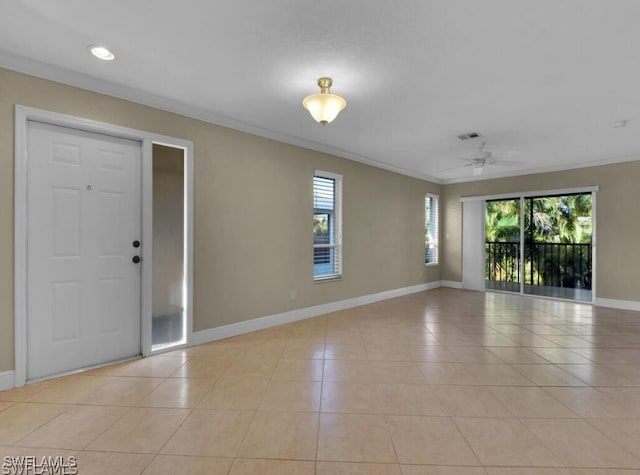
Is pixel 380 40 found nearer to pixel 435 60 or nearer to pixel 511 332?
pixel 435 60

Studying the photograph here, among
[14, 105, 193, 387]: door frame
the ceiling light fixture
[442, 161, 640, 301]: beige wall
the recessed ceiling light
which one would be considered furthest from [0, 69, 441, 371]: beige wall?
[442, 161, 640, 301]: beige wall

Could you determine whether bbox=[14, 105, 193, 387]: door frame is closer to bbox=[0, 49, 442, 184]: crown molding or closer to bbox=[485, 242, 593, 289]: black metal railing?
bbox=[0, 49, 442, 184]: crown molding

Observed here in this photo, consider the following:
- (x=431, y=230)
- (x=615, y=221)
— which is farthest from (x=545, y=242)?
(x=431, y=230)

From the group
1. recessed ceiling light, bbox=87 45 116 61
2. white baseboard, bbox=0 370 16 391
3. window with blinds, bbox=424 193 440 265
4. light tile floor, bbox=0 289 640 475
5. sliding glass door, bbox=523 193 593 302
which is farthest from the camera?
window with blinds, bbox=424 193 440 265

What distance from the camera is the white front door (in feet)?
8.41

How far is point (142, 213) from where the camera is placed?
10.1ft

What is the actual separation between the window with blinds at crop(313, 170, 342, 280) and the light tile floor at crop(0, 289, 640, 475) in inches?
55.7

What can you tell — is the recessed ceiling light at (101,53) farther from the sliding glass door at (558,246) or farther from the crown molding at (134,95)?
the sliding glass door at (558,246)

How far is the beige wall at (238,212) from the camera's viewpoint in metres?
2.43

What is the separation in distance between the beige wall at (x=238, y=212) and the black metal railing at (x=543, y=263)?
3.56 metres

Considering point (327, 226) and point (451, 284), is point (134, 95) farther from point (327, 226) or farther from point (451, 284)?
point (451, 284)

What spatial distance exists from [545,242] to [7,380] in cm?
815

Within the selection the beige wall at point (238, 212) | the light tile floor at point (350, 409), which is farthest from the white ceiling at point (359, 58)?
the light tile floor at point (350, 409)

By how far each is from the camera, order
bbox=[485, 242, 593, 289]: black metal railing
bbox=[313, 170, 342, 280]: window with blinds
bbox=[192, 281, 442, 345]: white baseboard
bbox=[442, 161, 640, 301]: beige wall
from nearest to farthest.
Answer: bbox=[192, 281, 442, 345]: white baseboard → bbox=[313, 170, 342, 280]: window with blinds → bbox=[442, 161, 640, 301]: beige wall → bbox=[485, 242, 593, 289]: black metal railing
